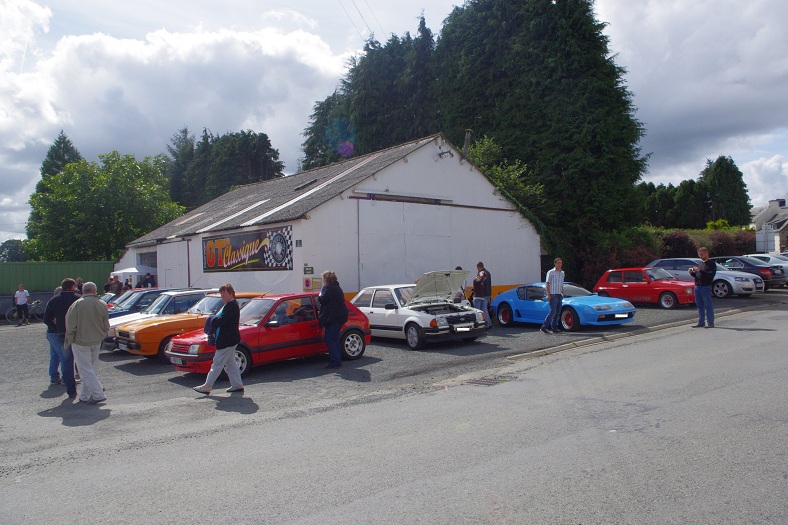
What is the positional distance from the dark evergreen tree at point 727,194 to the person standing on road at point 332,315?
61.5m

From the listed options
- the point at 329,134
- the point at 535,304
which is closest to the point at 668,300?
the point at 535,304

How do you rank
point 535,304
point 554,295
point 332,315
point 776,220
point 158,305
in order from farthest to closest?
point 776,220 → point 535,304 → point 554,295 → point 158,305 → point 332,315

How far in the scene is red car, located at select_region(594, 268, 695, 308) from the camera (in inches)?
750

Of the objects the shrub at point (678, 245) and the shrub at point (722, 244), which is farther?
the shrub at point (722, 244)

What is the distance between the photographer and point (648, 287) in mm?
19828

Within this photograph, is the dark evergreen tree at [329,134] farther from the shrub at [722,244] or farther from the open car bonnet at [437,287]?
the open car bonnet at [437,287]

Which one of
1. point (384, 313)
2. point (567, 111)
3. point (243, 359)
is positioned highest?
point (567, 111)

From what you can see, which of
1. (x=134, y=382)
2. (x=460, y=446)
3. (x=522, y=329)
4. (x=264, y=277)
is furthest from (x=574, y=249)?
(x=460, y=446)

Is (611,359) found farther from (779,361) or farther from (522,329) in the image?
(522,329)

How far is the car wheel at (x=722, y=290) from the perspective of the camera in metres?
21.9

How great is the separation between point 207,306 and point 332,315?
4.09 metres

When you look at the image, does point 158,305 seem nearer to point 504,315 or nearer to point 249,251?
point 249,251

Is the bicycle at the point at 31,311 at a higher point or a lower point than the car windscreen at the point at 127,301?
lower

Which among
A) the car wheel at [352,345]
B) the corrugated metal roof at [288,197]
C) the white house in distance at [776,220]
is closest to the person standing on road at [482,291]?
the car wheel at [352,345]
